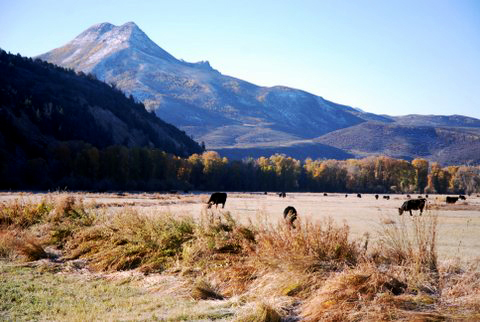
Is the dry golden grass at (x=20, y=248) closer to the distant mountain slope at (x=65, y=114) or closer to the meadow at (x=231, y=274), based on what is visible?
the meadow at (x=231, y=274)

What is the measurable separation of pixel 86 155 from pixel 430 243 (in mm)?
100038

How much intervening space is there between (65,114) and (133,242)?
13812 cm

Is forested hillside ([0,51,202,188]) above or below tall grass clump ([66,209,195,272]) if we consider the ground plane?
above

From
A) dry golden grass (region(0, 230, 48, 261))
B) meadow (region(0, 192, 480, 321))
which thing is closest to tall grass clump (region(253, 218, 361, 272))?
A: meadow (region(0, 192, 480, 321))

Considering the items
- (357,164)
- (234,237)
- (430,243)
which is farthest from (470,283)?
(357,164)

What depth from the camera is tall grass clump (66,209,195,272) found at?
34.2 feet

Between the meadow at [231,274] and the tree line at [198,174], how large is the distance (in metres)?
77.8

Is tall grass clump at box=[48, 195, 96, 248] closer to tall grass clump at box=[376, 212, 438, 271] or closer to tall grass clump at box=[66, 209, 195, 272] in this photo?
tall grass clump at box=[66, 209, 195, 272]

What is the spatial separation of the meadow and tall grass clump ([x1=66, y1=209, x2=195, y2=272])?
1.1 inches

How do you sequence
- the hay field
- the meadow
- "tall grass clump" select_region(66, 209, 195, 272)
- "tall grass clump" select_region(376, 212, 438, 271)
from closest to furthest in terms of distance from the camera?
the meadow < "tall grass clump" select_region(376, 212, 438, 271) < "tall grass clump" select_region(66, 209, 195, 272) < the hay field

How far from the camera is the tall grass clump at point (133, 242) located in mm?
10414

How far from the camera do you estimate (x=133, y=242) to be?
36.6ft

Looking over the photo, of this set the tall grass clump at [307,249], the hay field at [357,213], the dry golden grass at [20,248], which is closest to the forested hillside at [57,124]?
the hay field at [357,213]

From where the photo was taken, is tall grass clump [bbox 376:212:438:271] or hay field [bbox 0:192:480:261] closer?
tall grass clump [bbox 376:212:438:271]
